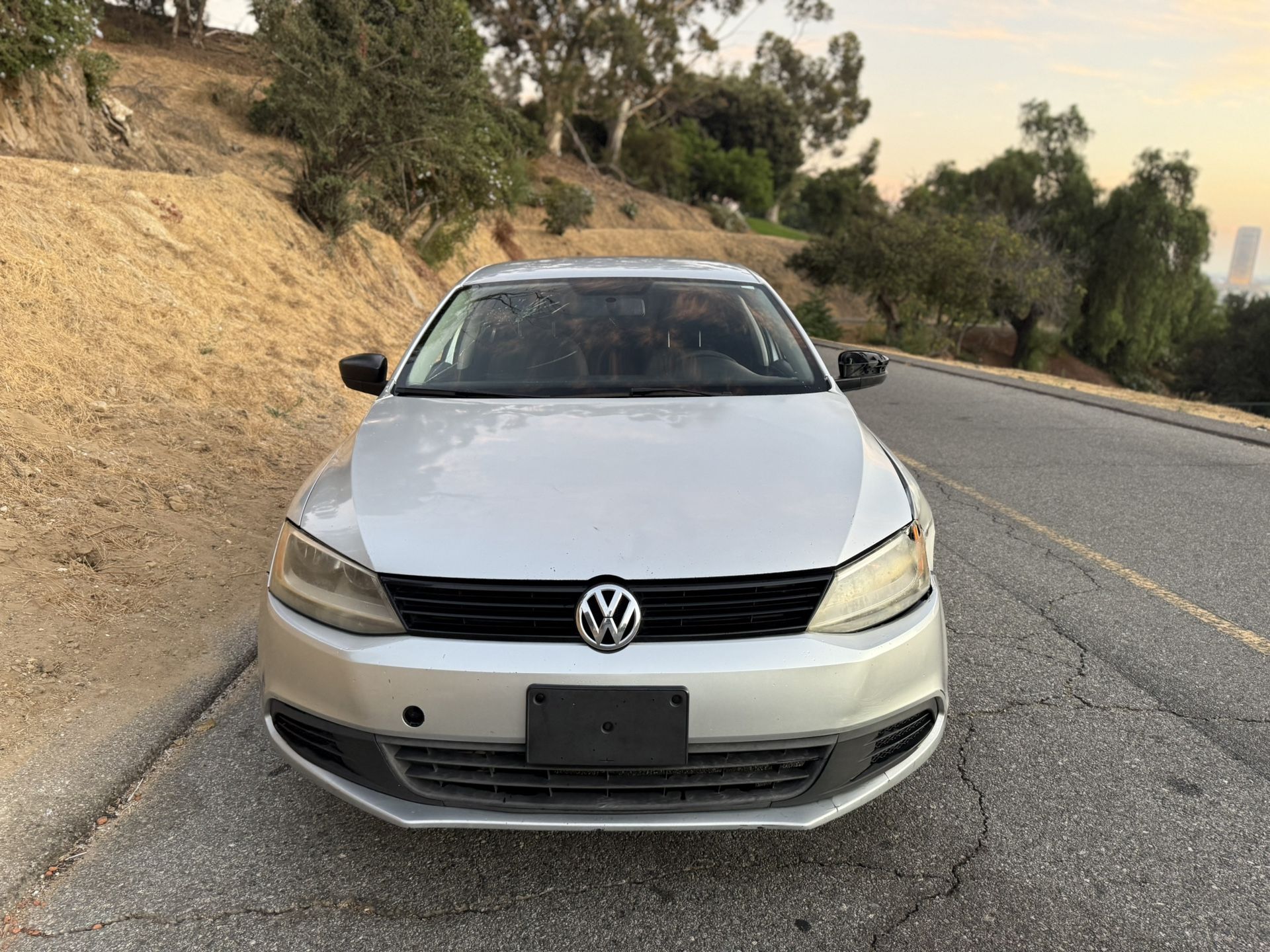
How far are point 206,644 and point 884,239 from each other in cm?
Answer: 3483

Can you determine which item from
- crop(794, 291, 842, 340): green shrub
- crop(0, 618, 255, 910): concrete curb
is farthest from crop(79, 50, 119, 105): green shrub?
crop(794, 291, 842, 340): green shrub

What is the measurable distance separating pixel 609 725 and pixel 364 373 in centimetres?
212

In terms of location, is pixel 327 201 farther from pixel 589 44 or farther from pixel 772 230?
pixel 772 230

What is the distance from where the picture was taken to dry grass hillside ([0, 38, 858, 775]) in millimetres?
3633

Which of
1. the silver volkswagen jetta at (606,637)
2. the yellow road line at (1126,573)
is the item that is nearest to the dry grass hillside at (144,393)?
the silver volkswagen jetta at (606,637)

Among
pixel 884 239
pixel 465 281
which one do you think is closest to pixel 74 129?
pixel 465 281

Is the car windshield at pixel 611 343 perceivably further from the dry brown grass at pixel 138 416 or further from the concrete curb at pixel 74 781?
the dry brown grass at pixel 138 416

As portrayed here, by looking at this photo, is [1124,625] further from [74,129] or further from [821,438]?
[74,129]

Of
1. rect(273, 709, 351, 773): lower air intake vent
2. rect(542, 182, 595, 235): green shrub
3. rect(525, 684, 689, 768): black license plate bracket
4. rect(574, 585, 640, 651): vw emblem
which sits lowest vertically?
rect(273, 709, 351, 773): lower air intake vent

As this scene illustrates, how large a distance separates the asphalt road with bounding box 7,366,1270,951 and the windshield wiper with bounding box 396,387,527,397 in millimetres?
1258

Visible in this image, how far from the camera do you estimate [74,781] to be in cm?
272

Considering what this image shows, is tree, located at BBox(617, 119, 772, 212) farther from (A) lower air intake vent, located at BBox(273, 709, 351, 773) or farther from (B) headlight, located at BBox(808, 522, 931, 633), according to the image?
(A) lower air intake vent, located at BBox(273, 709, 351, 773)

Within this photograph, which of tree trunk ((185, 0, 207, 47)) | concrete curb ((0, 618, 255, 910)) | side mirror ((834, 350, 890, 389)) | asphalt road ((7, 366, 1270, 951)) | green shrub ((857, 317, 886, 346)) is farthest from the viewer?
green shrub ((857, 317, 886, 346))

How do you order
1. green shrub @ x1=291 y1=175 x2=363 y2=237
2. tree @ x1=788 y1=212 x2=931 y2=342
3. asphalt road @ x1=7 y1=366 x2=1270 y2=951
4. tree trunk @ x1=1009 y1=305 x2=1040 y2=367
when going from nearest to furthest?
asphalt road @ x1=7 y1=366 x2=1270 y2=951 < green shrub @ x1=291 y1=175 x2=363 y2=237 < tree @ x1=788 y1=212 x2=931 y2=342 < tree trunk @ x1=1009 y1=305 x2=1040 y2=367
